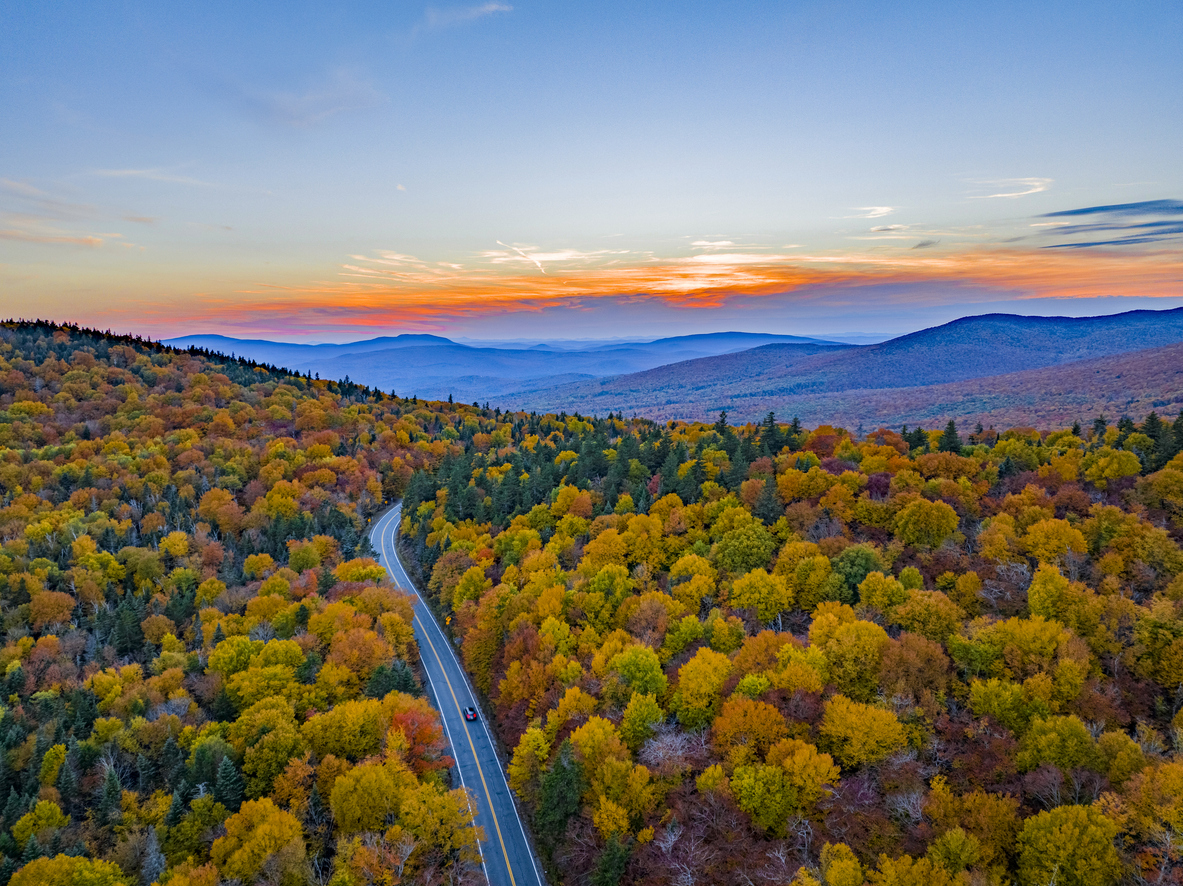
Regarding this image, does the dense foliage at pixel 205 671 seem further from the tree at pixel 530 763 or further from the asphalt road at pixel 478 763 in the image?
the tree at pixel 530 763

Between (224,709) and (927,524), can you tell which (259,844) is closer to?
(224,709)

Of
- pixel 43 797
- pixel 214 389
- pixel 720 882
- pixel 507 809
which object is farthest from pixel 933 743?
pixel 214 389

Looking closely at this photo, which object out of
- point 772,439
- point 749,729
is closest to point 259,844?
point 749,729

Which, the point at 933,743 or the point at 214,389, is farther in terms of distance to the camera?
the point at 214,389

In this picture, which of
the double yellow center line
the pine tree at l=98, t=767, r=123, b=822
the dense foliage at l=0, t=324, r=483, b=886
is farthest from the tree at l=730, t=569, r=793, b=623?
the pine tree at l=98, t=767, r=123, b=822

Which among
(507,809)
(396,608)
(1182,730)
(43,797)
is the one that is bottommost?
(507,809)

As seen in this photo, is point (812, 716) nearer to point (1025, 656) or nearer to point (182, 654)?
point (1025, 656)

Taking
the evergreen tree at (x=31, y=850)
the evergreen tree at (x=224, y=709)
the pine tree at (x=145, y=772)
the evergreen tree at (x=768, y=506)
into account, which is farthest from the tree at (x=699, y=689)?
the evergreen tree at (x=31, y=850)
